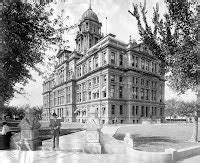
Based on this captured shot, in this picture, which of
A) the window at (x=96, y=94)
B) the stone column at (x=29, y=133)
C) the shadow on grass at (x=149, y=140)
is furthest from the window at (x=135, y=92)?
the stone column at (x=29, y=133)

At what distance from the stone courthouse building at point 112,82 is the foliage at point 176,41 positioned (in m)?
27.7

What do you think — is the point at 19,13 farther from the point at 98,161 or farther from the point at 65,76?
the point at 65,76

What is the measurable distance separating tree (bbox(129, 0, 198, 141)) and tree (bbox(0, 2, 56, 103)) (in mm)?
6716

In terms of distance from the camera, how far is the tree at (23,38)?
13930 mm

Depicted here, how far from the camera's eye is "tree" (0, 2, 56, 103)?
13930 millimetres

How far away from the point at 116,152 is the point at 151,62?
50.1 meters

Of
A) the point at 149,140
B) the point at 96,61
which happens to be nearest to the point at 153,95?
the point at 96,61

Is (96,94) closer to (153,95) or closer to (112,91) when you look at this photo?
(112,91)

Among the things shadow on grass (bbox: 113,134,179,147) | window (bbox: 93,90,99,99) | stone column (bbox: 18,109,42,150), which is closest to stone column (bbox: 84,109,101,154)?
stone column (bbox: 18,109,42,150)

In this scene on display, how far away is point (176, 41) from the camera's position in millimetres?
15070

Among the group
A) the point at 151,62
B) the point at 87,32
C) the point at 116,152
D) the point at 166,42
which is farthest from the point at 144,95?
the point at 116,152

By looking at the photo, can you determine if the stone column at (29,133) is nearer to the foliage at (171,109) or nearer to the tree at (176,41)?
the tree at (176,41)

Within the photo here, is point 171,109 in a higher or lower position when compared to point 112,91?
lower

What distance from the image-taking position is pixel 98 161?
33.3 ft
